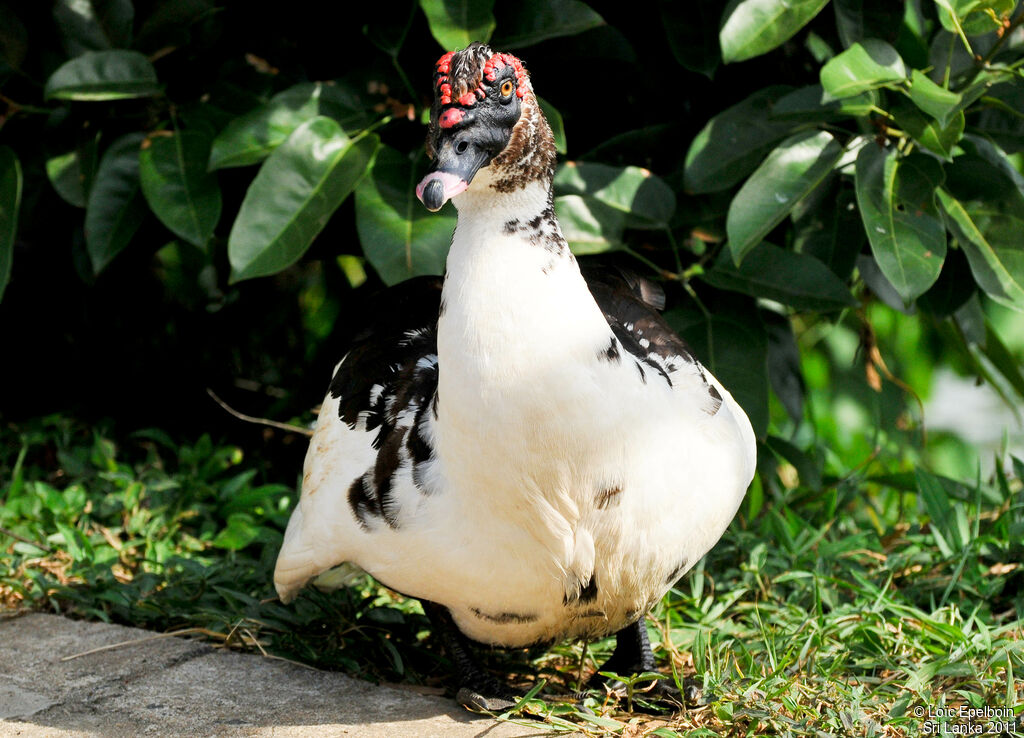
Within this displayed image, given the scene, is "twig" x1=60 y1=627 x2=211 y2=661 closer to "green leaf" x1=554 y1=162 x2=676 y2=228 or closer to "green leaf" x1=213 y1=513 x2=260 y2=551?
"green leaf" x1=213 y1=513 x2=260 y2=551

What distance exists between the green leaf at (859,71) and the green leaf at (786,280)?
1.54 feet

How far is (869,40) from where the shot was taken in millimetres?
2605

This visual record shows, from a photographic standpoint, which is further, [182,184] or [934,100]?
[182,184]

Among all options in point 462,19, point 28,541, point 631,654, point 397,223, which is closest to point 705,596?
point 631,654

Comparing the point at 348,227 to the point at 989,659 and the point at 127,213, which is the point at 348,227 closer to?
the point at 127,213

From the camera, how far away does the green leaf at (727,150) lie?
9.31 ft

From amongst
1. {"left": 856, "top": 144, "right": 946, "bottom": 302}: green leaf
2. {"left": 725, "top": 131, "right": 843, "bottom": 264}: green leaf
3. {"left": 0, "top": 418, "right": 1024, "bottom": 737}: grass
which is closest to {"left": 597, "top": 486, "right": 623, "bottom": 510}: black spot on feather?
{"left": 0, "top": 418, "right": 1024, "bottom": 737}: grass

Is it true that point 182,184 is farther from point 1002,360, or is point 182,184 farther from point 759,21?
point 1002,360

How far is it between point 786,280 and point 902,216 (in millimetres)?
387

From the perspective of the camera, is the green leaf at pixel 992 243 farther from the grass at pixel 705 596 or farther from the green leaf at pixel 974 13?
the grass at pixel 705 596

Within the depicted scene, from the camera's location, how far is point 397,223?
9.48 feet

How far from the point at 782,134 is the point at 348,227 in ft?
4.45

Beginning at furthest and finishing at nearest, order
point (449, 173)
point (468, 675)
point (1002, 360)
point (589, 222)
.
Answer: point (1002, 360), point (589, 222), point (468, 675), point (449, 173)

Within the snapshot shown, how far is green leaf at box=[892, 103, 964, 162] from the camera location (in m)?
2.48
